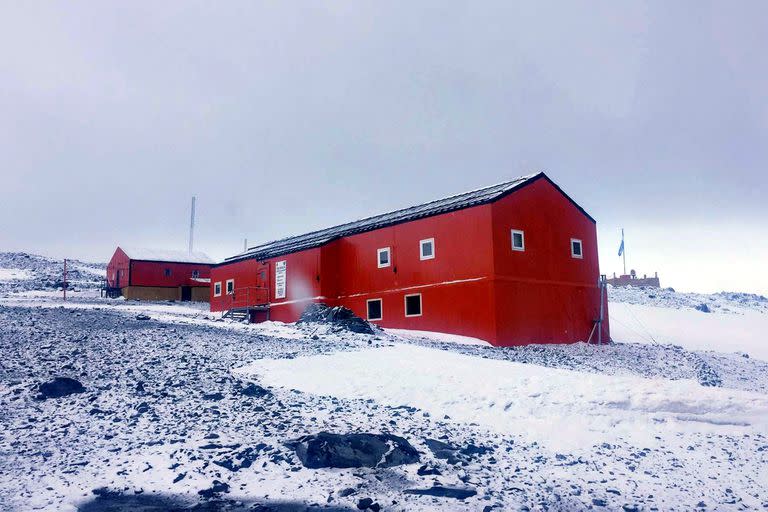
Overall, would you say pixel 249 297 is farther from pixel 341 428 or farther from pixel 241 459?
pixel 241 459

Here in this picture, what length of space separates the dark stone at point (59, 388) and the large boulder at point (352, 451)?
502cm

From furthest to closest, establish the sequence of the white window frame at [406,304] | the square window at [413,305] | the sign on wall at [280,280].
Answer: the sign on wall at [280,280] < the square window at [413,305] < the white window frame at [406,304]

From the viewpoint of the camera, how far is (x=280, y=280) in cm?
3553

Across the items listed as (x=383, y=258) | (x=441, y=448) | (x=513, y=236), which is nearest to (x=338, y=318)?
(x=383, y=258)

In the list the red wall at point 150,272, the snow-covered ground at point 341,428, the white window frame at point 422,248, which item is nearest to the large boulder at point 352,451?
the snow-covered ground at point 341,428

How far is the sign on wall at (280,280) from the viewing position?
3522 centimetres

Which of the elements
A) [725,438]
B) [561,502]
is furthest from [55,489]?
[725,438]

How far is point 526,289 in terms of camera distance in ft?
90.8

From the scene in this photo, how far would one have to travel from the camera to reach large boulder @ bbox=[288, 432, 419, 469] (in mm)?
8258

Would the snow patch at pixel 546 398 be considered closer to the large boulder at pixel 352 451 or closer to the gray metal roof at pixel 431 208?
the large boulder at pixel 352 451

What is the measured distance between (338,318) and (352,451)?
56.2 ft

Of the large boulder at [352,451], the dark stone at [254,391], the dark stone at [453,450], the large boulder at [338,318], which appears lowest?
the dark stone at [453,450]

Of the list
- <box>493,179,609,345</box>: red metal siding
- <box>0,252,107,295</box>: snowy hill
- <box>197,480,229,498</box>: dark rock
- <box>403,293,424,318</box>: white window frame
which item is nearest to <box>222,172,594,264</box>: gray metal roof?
<box>493,179,609,345</box>: red metal siding

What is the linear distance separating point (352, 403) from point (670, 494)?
582cm
